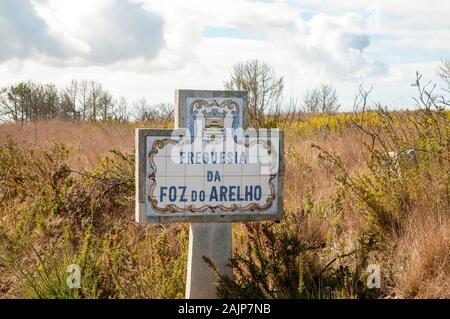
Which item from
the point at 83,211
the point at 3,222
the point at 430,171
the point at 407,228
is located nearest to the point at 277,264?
the point at 407,228

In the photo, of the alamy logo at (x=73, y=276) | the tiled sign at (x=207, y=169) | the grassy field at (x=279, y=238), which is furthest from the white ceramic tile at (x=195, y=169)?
the alamy logo at (x=73, y=276)

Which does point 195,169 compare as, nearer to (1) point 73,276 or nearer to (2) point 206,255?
(2) point 206,255

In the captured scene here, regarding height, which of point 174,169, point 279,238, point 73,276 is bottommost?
point 73,276

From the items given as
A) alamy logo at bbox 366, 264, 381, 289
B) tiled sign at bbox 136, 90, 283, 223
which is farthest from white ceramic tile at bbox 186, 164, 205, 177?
alamy logo at bbox 366, 264, 381, 289

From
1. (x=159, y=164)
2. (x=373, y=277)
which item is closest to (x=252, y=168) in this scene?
(x=159, y=164)

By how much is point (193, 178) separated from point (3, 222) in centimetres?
306

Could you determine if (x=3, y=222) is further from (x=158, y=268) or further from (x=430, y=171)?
(x=430, y=171)

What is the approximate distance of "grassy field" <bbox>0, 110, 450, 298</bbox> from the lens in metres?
3.93

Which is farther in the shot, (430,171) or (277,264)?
(430,171)

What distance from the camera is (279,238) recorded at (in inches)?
165

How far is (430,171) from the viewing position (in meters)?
4.82

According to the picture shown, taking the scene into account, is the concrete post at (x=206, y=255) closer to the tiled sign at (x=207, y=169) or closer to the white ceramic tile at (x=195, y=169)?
the tiled sign at (x=207, y=169)

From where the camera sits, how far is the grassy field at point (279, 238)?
393 cm
